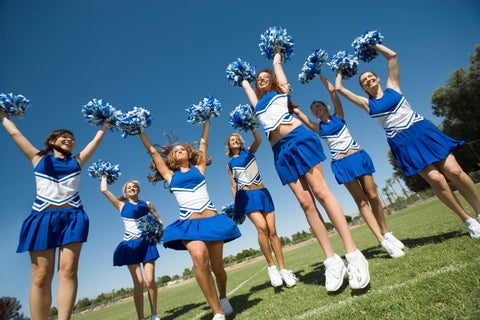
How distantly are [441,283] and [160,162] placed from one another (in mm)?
3654

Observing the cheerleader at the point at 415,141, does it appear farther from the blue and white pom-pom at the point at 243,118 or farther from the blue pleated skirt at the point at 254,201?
the blue pleated skirt at the point at 254,201

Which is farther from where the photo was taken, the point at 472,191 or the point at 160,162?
the point at 160,162

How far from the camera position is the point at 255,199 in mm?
4496

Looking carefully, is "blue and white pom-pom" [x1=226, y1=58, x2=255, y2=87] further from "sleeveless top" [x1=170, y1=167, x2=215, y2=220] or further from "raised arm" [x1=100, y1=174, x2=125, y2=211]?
"raised arm" [x1=100, y1=174, x2=125, y2=211]

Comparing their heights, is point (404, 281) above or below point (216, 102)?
below

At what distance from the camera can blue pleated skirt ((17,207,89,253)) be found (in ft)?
9.28

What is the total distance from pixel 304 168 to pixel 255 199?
1.69m

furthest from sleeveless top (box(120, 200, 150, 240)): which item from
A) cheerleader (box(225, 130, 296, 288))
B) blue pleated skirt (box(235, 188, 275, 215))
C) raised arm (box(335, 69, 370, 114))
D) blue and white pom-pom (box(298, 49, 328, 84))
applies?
raised arm (box(335, 69, 370, 114))

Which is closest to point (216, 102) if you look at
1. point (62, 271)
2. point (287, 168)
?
point (287, 168)

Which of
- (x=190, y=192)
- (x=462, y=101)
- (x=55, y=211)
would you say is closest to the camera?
(x=55, y=211)

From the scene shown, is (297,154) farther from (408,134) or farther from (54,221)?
(54,221)

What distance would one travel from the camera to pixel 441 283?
179 cm

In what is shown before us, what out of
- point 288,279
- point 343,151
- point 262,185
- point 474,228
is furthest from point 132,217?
point 474,228

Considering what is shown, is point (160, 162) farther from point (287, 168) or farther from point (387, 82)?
point (387, 82)
